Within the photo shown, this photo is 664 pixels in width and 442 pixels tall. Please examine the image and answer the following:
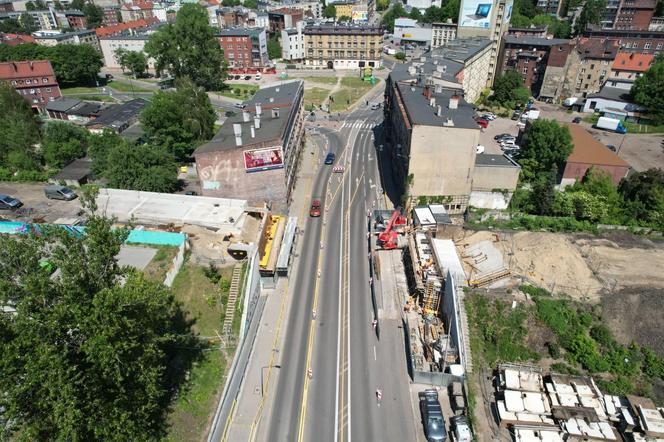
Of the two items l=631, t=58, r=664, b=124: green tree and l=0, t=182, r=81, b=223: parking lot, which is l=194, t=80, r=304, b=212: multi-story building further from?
l=631, t=58, r=664, b=124: green tree

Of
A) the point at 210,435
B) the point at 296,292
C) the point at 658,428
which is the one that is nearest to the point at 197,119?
the point at 296,292

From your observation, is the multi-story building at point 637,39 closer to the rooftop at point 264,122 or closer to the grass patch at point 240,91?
the rooftop at point 264,122

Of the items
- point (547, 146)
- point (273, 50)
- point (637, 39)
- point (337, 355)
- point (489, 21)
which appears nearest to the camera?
point (337, 355)

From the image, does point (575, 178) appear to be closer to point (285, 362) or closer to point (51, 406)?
point (285, 362)

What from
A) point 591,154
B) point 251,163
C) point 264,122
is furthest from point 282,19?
point 591,154

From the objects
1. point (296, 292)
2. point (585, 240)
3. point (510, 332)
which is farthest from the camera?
point (585, 240)

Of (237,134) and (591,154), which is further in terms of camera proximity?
(591,154)

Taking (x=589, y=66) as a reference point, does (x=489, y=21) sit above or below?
above

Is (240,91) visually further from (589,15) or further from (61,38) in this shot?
(589,15)
